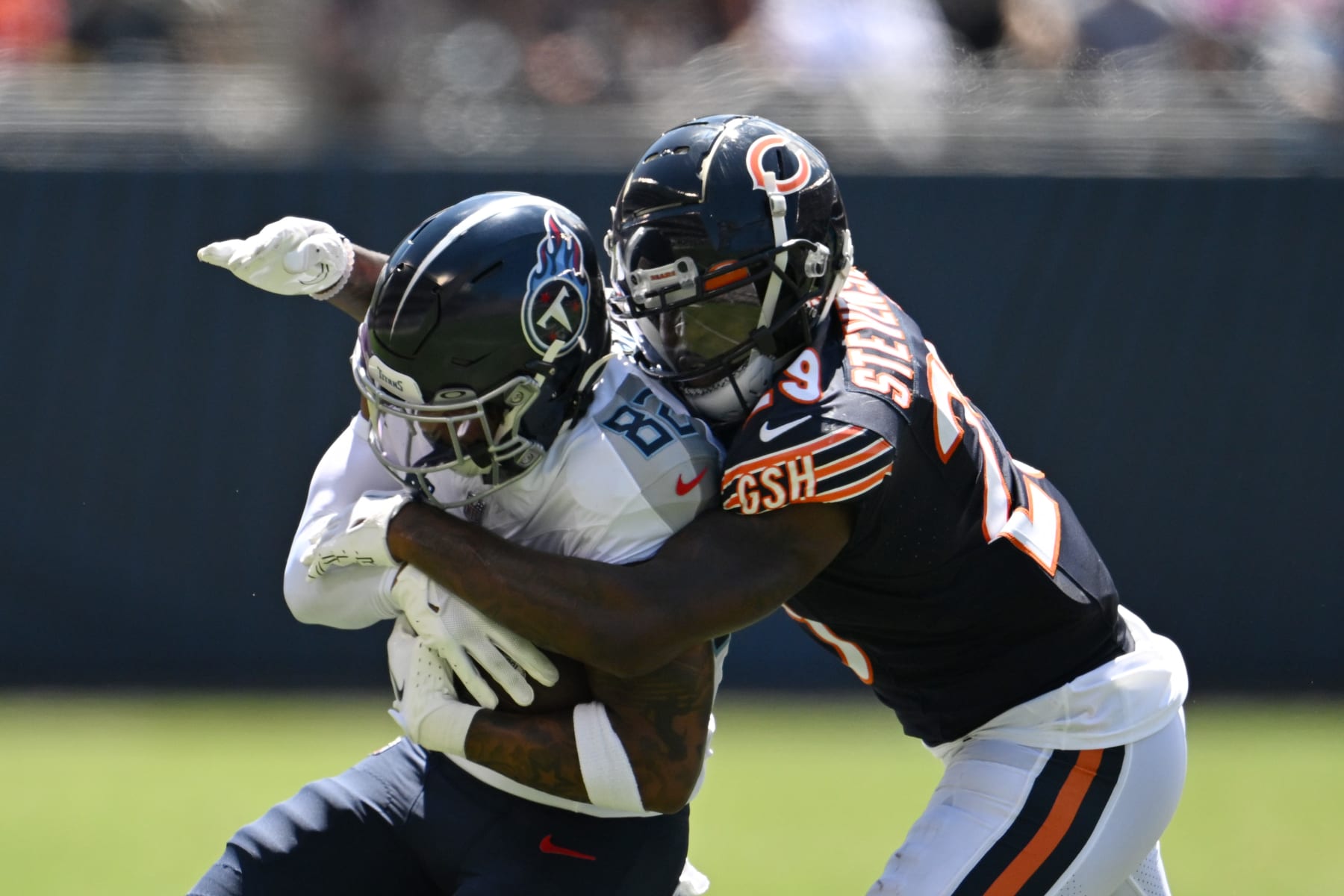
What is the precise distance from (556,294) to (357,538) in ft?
1.85

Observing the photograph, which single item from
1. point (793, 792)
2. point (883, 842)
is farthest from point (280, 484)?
point (883, 842)

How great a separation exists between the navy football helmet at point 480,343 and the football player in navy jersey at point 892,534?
0.48ft

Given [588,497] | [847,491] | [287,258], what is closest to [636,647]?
[588,497]

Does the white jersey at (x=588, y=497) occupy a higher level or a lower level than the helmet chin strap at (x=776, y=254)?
lower

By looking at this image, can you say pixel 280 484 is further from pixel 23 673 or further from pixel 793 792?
pixel 793 792

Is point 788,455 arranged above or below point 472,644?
above

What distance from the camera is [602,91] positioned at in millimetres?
7699

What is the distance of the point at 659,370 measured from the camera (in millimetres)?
3055

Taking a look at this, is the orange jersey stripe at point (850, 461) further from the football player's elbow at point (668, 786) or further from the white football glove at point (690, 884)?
the white football glove at point (690, 884)

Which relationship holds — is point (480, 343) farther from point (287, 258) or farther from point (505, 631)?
point (287, 258)

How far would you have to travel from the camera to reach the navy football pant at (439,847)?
262 cm

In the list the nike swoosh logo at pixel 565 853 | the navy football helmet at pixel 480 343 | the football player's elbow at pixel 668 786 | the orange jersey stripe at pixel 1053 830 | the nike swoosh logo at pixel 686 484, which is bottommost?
the orange jersey stripe at pixel 1053 830

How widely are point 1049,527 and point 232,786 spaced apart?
3.83 meters

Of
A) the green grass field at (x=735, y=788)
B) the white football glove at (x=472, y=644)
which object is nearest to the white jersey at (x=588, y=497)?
the white football glove at (x=472, y=644)
